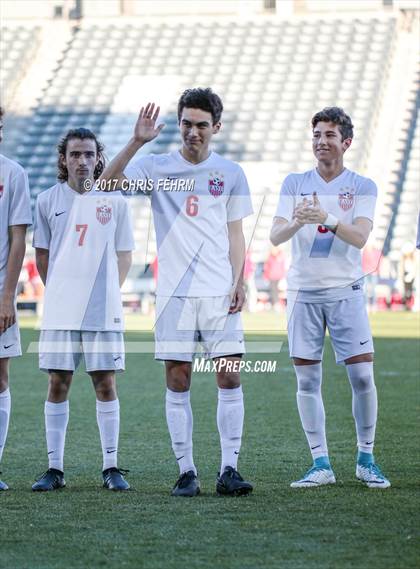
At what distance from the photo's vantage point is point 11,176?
4.97 meters

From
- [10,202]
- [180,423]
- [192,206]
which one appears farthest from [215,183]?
[180,423]

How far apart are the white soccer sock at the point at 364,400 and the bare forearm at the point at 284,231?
2.02 ft

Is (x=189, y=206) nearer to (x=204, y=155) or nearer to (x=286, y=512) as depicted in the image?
(x=204, y=155)

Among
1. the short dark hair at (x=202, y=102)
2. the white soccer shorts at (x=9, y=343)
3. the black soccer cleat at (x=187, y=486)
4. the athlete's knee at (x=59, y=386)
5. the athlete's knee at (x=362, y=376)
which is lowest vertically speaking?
the black soccer cleat at (x=187, y=486)

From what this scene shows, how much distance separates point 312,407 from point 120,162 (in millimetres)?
1337

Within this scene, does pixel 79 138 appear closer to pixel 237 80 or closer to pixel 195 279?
pixel 195 279

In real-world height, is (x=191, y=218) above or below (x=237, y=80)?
below

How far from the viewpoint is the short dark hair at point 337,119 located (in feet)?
16.2

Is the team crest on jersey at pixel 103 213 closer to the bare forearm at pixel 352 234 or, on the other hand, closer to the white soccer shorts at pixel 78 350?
the white soccer shorts at pixel 78 350

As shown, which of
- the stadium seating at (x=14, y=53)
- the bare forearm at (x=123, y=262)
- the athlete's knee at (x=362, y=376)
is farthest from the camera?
the stadium seating at (x=14, y=53)

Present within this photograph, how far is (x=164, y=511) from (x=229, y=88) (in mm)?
25058

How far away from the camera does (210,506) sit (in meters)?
4.46

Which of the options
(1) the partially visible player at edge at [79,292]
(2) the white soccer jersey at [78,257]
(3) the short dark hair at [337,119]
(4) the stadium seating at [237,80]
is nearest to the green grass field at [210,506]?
(1) the partially visible player at edge at [79,292]

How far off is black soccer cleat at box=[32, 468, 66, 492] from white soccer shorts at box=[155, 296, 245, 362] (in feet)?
2.20
